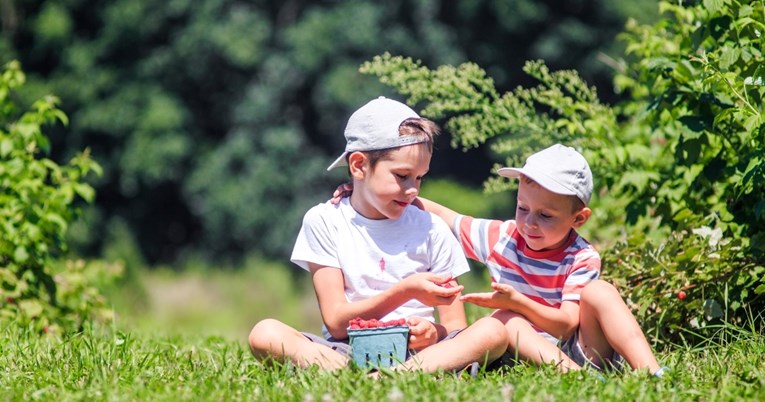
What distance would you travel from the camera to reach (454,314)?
13.8 feet

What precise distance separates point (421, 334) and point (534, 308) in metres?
0.41

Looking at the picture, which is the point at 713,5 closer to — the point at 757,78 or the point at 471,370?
the point at 757,78

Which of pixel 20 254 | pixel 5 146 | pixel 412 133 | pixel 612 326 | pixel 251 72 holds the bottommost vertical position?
pixel 612 326

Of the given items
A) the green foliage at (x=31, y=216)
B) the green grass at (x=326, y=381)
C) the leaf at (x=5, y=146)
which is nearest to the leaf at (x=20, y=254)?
the green foliage at (x=31, y=216)

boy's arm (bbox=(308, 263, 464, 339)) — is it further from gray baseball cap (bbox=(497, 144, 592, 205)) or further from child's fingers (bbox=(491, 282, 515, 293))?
gray baseball cap (bbox=(497, 144, 592, 205))

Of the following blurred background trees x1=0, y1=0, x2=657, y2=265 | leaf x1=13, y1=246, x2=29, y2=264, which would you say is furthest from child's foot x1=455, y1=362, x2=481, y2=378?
blurred background trees x1=0, y1=0, x2=657, y2=265

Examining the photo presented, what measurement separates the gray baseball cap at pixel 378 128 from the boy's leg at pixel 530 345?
781 mm

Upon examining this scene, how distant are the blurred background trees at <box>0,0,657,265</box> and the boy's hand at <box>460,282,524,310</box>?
14707mm

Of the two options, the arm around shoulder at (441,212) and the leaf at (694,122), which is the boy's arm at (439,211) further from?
the leaf at (694,122)

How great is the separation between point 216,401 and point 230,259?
17.4 m

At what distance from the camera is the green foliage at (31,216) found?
563cm

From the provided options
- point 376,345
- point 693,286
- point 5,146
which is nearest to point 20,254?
point 5,146

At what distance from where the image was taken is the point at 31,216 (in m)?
5.70

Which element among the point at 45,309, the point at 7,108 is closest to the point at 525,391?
the point at 45,309
